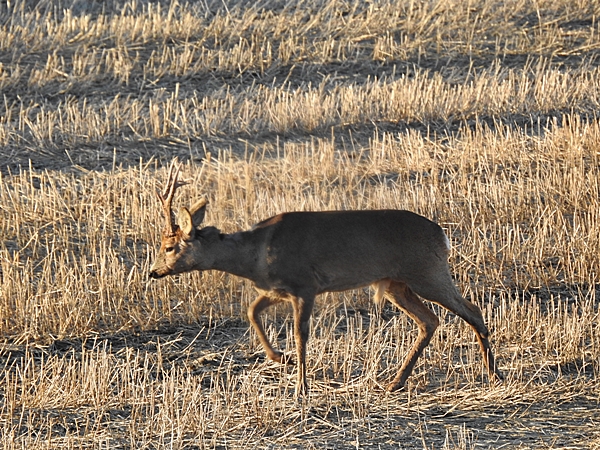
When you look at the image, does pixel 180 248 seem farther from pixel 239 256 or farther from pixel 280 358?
pixel 280 358

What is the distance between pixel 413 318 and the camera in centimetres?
794

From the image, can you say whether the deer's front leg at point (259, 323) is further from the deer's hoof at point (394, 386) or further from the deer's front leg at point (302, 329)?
the deer's hoof at point (394, 386)

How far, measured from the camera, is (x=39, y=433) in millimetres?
6344

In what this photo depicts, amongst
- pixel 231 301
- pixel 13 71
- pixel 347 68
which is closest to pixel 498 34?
pixel 347 68

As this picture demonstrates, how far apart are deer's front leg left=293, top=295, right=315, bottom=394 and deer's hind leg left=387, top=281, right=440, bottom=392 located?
2.14 ft

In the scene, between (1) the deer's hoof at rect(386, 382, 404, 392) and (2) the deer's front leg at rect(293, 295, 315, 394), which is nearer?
(2) the deer's front leg at rect(293, 295, 315, 394)

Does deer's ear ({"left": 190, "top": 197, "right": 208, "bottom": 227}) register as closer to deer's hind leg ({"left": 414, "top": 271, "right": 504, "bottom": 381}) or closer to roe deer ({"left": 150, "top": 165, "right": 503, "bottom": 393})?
roe deer ({"left": 150, "top": 165, "right": 503, "bottom": 393})

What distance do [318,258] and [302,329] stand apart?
1.75ft

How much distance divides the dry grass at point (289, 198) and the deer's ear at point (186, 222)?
1029 mm

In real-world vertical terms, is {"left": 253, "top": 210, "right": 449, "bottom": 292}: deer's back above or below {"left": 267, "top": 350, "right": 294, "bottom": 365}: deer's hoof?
above

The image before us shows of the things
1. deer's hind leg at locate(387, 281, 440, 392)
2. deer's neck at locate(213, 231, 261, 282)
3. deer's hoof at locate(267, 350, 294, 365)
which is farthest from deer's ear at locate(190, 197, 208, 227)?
deer's hind leg at locate(387, 281, 440, 392)

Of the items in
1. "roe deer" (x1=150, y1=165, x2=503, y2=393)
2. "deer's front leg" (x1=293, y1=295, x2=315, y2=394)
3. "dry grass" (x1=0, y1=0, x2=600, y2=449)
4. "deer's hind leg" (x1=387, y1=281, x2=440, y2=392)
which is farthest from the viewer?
"deer's hind leg" (x1=387, y1=281, x2=440, y2=392)

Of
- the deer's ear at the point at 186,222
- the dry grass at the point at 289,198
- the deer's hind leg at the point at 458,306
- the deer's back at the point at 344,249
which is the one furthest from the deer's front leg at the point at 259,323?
the deer's hind leg at the point at 458,306

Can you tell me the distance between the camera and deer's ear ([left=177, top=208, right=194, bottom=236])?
745 centimetres
